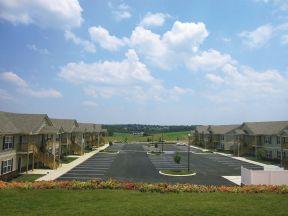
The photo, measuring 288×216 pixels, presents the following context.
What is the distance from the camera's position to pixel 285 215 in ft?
59.9

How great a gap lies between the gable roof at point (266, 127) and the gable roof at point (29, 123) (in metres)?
36.8

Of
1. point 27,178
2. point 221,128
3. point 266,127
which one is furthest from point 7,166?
point 221,128

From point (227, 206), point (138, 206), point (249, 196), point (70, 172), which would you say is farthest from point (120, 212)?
point (70, 172)

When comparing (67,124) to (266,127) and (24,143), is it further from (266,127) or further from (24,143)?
(266,127)

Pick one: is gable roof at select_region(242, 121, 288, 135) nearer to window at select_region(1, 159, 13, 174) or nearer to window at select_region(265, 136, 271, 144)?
window at select_region(265, 136, 271, 144)

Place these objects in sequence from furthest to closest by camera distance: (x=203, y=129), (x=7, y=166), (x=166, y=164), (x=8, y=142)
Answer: (x=203, y=129)
(x=166, y=164)
(x=8, y=142)
(x=7, y=166)

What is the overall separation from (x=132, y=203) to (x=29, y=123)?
2740cm

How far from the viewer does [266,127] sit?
6309cm

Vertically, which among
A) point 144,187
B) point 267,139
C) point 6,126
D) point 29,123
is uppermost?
point 29,123

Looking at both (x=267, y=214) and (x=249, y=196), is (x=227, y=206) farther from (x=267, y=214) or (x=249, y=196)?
(x=249, y=196)

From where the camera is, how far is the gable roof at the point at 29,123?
132 feet

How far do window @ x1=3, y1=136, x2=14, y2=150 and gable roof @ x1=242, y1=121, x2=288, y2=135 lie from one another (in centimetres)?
4138

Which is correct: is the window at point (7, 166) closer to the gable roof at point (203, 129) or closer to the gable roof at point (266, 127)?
the gable roof at point (266, 127)

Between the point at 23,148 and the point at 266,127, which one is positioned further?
the point at 266,127
